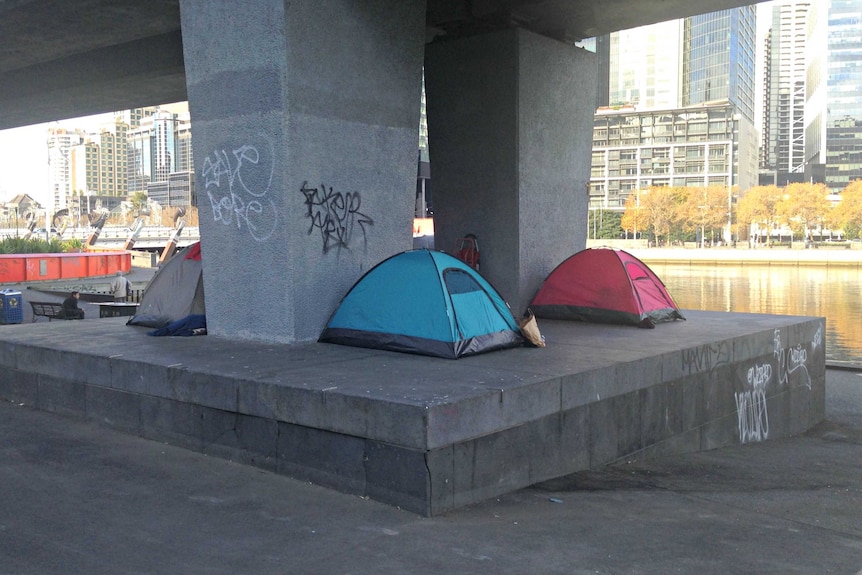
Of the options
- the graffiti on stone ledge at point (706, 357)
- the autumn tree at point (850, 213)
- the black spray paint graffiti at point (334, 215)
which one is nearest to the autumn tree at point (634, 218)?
the autumn tree at point (850, 213)

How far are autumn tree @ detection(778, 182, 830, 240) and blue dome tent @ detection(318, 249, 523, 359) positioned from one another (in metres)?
119

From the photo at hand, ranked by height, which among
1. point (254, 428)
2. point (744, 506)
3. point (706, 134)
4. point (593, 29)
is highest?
point (706, 134)

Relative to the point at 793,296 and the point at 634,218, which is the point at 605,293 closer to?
the point at 793,296

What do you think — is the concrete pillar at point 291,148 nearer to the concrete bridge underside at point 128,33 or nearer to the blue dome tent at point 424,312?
the blue dome tent at point 424,312

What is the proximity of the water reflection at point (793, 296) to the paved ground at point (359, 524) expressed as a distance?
19.3m

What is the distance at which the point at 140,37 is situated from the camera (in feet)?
56.3

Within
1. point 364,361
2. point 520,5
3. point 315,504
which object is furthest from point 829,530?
point 520,5

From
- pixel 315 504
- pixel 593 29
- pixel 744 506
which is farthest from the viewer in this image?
pixel 593 29

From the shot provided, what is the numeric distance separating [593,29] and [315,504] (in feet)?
37.5

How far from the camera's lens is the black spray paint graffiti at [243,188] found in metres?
9.60

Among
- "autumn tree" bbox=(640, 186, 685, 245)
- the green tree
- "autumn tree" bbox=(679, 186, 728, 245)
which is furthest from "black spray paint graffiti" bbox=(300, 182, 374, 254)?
the green tree

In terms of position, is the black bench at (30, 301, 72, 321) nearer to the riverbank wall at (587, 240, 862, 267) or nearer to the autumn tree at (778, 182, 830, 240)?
the riverbank wall at (587, 240, 862, 267)

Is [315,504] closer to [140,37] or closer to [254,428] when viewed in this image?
[254,428]

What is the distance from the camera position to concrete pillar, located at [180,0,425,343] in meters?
9.44
